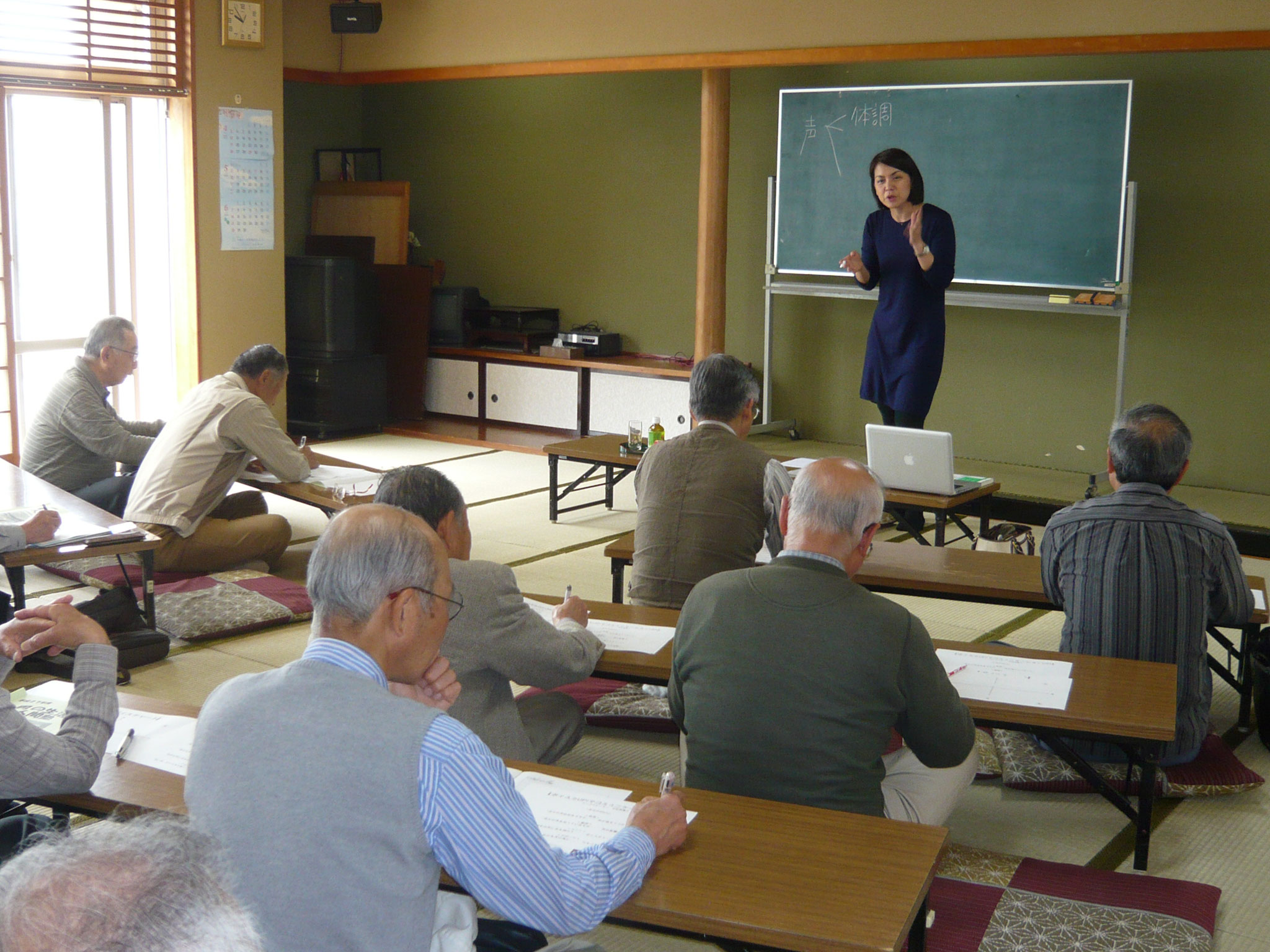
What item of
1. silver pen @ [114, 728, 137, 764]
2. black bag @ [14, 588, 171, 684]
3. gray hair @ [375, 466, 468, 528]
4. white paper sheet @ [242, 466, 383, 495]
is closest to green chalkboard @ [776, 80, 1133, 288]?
white paper sheet @ [242, 466, 383, 495]

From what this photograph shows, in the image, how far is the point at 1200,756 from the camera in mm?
3148

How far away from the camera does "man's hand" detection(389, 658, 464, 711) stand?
65.1 inches

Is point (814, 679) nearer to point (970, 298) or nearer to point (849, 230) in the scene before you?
point (970, 298)

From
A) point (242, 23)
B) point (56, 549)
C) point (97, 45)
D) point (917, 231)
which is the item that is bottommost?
point (56, 549)

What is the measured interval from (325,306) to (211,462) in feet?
10.8

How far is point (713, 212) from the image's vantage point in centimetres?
700

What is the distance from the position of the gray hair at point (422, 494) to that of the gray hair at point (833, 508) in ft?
1.90

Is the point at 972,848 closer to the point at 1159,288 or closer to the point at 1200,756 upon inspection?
the point at 1200,756

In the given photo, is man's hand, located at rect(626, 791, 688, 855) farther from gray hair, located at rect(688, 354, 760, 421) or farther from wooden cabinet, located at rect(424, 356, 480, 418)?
wooden cabinet, located at rect(424, 356, 480, 418)

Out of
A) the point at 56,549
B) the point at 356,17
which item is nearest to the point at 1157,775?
the point at 56,549

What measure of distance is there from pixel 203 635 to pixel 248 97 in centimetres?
420

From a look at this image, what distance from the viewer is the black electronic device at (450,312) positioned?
8.16 m

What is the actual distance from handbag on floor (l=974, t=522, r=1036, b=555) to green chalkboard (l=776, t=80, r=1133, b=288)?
1.87 m

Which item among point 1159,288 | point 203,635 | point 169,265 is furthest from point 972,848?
point 169,265
